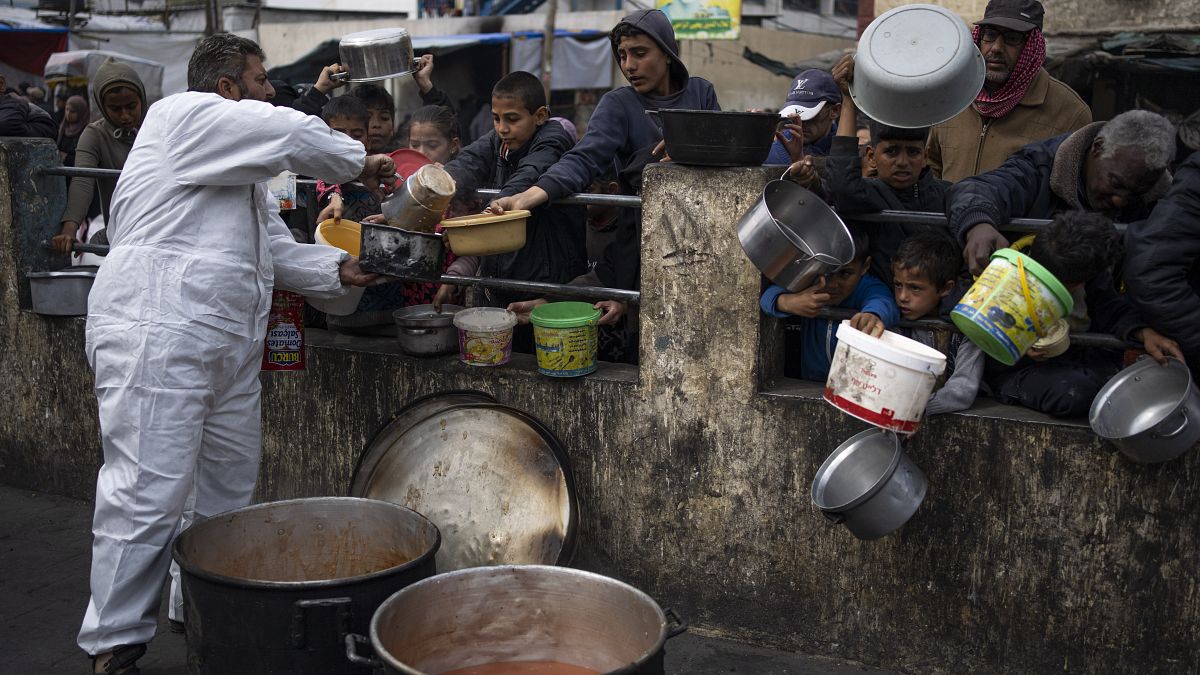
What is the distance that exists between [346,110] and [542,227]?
52.1 inches

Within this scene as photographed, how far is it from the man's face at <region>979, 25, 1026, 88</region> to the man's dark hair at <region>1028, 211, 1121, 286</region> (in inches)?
58.9

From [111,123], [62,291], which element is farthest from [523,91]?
[111,123]

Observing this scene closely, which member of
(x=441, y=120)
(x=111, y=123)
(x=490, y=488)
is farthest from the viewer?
(x=111, y=123)

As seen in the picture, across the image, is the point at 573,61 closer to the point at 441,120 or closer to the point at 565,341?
the point at 441,120

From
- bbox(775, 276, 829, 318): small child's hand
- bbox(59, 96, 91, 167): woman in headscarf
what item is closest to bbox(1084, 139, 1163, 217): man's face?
bbox(775, 276, 829, 318): small child's hand

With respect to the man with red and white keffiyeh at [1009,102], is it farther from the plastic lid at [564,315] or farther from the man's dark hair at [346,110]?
the man's dark hair at [346,110]

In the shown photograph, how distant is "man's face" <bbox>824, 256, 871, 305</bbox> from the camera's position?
11.5 ft

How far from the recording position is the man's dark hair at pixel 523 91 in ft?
13.8

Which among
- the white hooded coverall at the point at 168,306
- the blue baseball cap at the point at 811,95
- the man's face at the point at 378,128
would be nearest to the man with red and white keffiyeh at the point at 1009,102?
the blue baseball cap at the point at 811,95

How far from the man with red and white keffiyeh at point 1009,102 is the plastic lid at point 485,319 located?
199 centimetres

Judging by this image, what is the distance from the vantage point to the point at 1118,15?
40.8ft

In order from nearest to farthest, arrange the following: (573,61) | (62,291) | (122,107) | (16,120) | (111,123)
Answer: (62,291), (16,120), (122,107), (111,123), (573,61)

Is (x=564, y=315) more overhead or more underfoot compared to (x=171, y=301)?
more underfoot

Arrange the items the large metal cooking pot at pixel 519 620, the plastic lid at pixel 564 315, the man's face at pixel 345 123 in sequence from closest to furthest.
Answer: the large metal cooking pot at pixel 519 620
the plastic lid at pixel 564 315
the man's face at pixel 345 123
